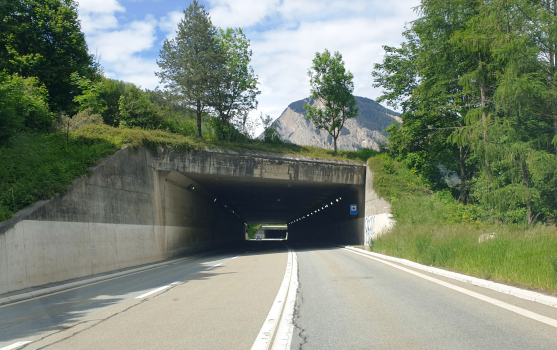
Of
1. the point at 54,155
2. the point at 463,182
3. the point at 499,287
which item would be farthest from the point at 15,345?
the point at 463,182

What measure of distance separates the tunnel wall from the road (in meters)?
2.33

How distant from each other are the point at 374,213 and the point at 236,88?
21436 mm

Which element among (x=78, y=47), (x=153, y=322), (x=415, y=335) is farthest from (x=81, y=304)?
(x=78, y=47)

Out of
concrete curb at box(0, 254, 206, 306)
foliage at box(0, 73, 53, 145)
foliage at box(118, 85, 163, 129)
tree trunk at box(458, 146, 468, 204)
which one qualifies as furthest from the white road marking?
tree trunk at box(458, 146, 468, 204)

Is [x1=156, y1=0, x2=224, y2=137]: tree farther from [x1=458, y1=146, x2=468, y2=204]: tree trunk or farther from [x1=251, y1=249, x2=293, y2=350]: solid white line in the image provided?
[x1=251, y1=249, x2=293, y2=350]: solid white line

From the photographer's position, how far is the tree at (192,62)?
109 ft

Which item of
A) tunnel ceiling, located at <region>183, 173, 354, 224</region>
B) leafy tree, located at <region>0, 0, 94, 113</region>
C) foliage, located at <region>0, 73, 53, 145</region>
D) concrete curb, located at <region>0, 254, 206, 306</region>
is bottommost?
concrete curb, located at <region>0, 254, 206, 306</region>

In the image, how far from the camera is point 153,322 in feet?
20.7

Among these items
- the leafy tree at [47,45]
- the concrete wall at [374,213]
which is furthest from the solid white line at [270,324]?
the leafy tree at [47,45]

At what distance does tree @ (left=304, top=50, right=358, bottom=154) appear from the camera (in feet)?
129

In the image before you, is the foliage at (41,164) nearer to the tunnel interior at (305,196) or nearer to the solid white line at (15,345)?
the solid white line at (15,345)

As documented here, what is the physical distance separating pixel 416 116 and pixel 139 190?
2467cm

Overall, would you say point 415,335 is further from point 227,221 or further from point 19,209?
point 227,221

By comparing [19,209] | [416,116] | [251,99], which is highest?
[251,99]
